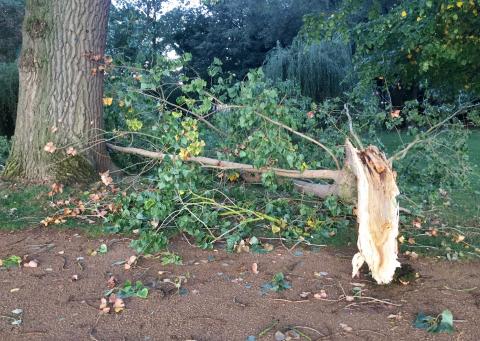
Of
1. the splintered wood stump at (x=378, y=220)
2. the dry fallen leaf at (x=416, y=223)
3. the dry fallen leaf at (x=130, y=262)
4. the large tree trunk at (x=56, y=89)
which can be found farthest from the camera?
the large tree trunk at (x=56, y=89)

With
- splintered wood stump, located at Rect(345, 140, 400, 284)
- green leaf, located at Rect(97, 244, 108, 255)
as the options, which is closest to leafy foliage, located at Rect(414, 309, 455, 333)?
splintered wood stump, located at Rect(345, 140, 400, 284)

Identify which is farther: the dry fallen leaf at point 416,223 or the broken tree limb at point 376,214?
the dry fallen leaf at point 416,223

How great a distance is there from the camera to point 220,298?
3314 millimetres

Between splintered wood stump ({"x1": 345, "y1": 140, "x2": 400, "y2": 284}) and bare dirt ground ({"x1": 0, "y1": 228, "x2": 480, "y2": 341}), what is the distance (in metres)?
0.16

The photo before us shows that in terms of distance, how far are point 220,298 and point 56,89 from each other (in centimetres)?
312

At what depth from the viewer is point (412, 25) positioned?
6.92 meters

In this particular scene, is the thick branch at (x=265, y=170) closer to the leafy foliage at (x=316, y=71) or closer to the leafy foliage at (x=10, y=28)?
the leafy foliage at (x=10, y=28)

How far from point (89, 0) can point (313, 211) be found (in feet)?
10.2

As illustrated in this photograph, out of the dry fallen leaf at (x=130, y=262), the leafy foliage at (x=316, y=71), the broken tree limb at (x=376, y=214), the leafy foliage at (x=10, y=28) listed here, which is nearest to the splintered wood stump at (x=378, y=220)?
the broken tree limb at (x=376, y=214)

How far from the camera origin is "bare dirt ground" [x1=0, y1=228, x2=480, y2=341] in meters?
2.90

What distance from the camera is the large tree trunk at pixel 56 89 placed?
531 cm

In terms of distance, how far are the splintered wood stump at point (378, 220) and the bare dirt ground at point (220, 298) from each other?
16cm

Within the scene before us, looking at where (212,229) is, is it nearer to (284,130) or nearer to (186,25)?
(284,130)

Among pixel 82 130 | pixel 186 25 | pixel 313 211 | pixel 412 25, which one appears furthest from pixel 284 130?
pixel 186 25
